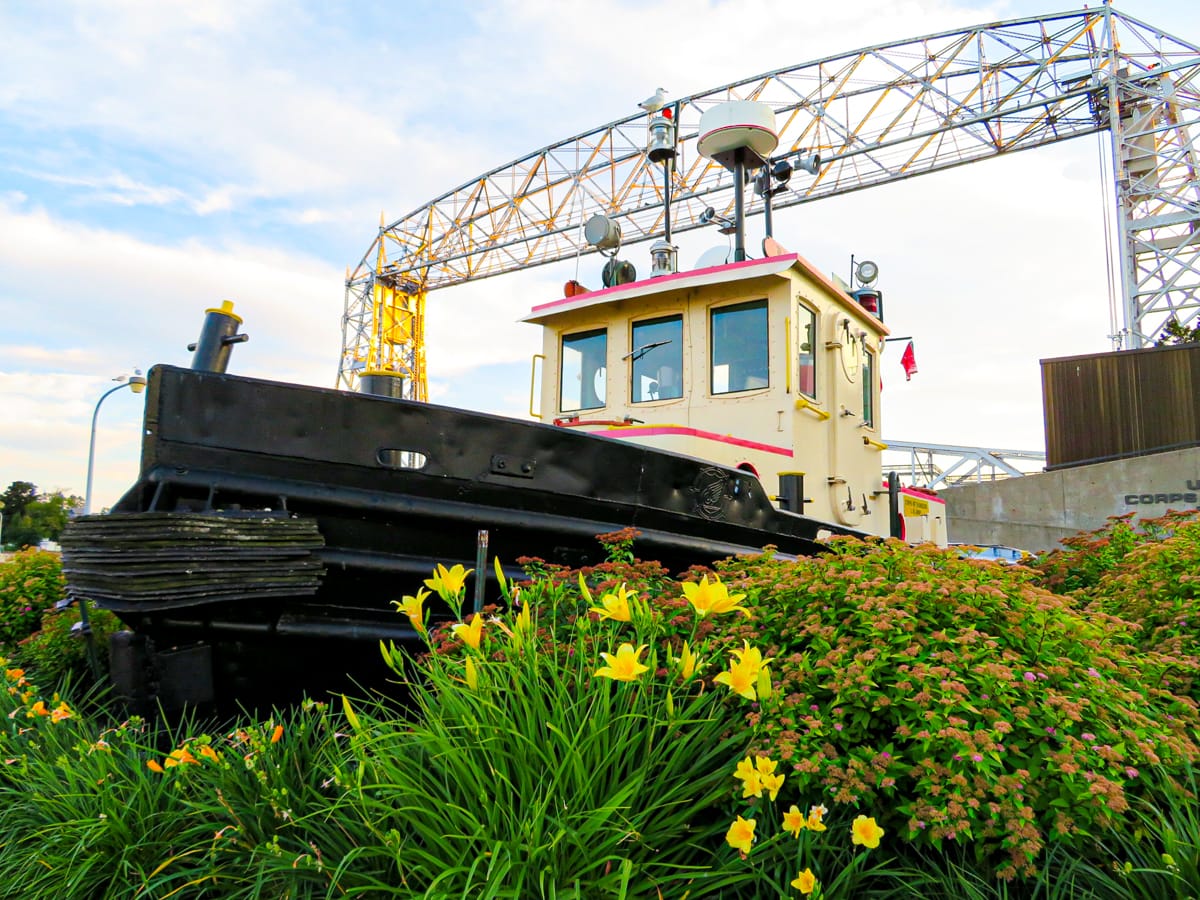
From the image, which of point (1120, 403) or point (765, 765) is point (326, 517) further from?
point (1120, 403)

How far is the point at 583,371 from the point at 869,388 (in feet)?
9.09

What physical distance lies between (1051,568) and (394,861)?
12.3ft

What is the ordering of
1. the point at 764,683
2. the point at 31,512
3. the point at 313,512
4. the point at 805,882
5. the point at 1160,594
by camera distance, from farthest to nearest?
the point at 31,512 → the point at 313,512 → the point at 1160,594 → the point at 764,683 → the point at 805,882

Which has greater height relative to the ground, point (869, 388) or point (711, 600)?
point (869, 388)

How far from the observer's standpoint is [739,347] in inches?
236

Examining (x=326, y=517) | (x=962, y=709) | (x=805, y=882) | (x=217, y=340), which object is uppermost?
(x=217, y=340)

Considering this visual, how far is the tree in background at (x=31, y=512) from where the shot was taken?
38.6 m

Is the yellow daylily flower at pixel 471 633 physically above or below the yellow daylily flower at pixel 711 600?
below

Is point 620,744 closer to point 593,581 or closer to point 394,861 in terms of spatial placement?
point 394,861

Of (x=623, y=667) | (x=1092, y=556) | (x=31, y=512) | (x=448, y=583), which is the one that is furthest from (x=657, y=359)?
(x=31, y=512)

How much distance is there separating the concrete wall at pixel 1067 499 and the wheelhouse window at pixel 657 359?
15242 mm

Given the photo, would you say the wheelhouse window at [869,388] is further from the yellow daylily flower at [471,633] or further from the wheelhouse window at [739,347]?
the yellow daylily flower at [471,633]

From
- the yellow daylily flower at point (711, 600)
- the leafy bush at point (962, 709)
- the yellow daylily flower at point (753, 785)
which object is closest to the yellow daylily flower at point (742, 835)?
the yellow daylily flower at point (753, 785)

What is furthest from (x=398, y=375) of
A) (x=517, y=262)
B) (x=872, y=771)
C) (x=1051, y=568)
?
(x=517, y=262)
